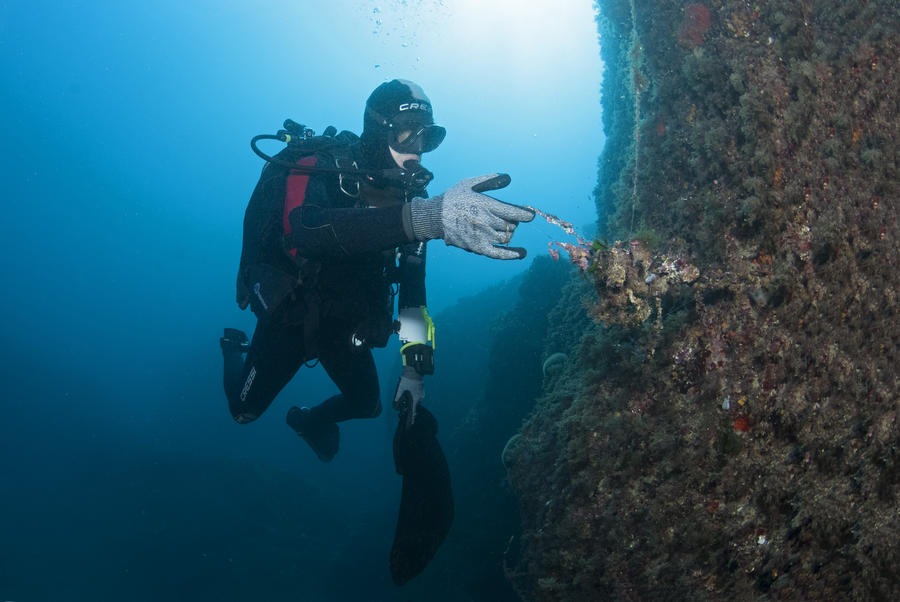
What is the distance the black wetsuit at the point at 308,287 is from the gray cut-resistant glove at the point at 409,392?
17.3 inches

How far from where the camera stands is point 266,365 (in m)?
4.16

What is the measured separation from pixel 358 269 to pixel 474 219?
199 cm

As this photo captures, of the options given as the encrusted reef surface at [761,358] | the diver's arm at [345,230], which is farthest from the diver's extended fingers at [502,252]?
the diver's arm at [345,230]

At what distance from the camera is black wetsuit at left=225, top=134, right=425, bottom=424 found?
11.8ft

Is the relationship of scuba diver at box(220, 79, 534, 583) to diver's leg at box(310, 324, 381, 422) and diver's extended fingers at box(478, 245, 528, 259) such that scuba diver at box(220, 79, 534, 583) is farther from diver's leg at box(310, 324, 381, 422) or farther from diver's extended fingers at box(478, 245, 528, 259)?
diver's extended fingers at box(478, 245, 528, 259)

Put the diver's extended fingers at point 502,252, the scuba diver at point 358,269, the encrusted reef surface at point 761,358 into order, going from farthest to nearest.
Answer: the scuba diver at point 358,269 → the diver's extended fingers at point 502,252 → the encrusted reef surface at point 761,358

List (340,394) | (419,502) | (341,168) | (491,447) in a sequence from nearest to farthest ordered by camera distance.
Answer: (419,502) < (341,168) < (340,394) < (491,447)

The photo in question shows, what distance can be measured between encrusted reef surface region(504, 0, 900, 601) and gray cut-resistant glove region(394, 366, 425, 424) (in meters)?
1.73

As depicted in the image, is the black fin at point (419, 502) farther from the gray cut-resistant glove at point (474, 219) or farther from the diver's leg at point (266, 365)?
the gray cut-resistant glove at point (474, 219)

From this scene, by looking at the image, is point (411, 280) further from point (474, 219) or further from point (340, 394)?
point (474, 219)

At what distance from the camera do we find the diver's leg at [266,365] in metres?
4.07

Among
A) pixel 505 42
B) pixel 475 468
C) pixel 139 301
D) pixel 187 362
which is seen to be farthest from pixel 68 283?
pixel 505 42

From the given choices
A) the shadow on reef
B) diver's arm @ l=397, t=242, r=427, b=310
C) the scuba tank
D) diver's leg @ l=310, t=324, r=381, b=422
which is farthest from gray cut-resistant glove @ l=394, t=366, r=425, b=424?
the scuba tank

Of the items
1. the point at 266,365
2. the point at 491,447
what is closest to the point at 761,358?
the point at 266,365
